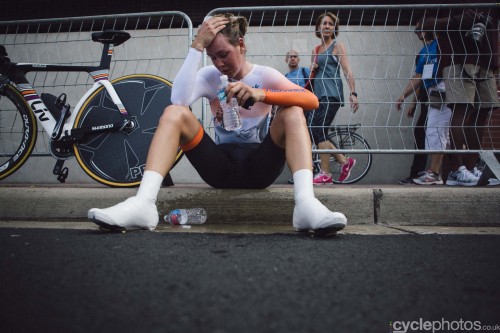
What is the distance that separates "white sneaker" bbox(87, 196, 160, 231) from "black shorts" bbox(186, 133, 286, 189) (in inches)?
19.7

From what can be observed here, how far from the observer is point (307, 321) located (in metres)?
1.03

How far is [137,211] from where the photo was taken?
220 centimetres

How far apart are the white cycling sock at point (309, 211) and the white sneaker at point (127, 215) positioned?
782mm

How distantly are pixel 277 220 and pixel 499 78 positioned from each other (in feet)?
7.27

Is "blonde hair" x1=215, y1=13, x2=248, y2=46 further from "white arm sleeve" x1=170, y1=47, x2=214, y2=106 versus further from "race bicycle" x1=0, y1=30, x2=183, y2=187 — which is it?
"race bicycle" x1=0, y1=30, x2=183, y2=187

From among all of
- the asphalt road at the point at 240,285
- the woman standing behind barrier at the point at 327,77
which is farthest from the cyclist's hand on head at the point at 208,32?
the asphalt road at the point at 240,285

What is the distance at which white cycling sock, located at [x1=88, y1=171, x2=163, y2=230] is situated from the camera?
2125 millimetres

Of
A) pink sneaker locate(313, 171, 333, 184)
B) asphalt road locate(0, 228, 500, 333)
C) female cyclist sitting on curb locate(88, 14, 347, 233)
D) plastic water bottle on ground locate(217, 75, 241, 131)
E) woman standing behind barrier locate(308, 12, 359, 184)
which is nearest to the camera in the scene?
asphalt road locate(0, 228, 500, 333)

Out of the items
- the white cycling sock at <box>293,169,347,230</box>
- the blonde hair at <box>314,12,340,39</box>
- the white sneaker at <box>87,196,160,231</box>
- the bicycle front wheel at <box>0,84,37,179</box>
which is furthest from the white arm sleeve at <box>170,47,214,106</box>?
the bicycle front wheel at <box>0,84,37,179</box>

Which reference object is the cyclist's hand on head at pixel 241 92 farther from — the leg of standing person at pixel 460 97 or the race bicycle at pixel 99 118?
the leg of standing person at pixel 460 97

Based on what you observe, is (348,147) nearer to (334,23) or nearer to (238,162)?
(334,23)

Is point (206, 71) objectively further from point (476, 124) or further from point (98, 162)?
point (476, 124)

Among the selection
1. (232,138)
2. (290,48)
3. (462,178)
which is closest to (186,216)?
(232,138)

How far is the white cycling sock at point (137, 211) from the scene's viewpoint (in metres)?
2.12
